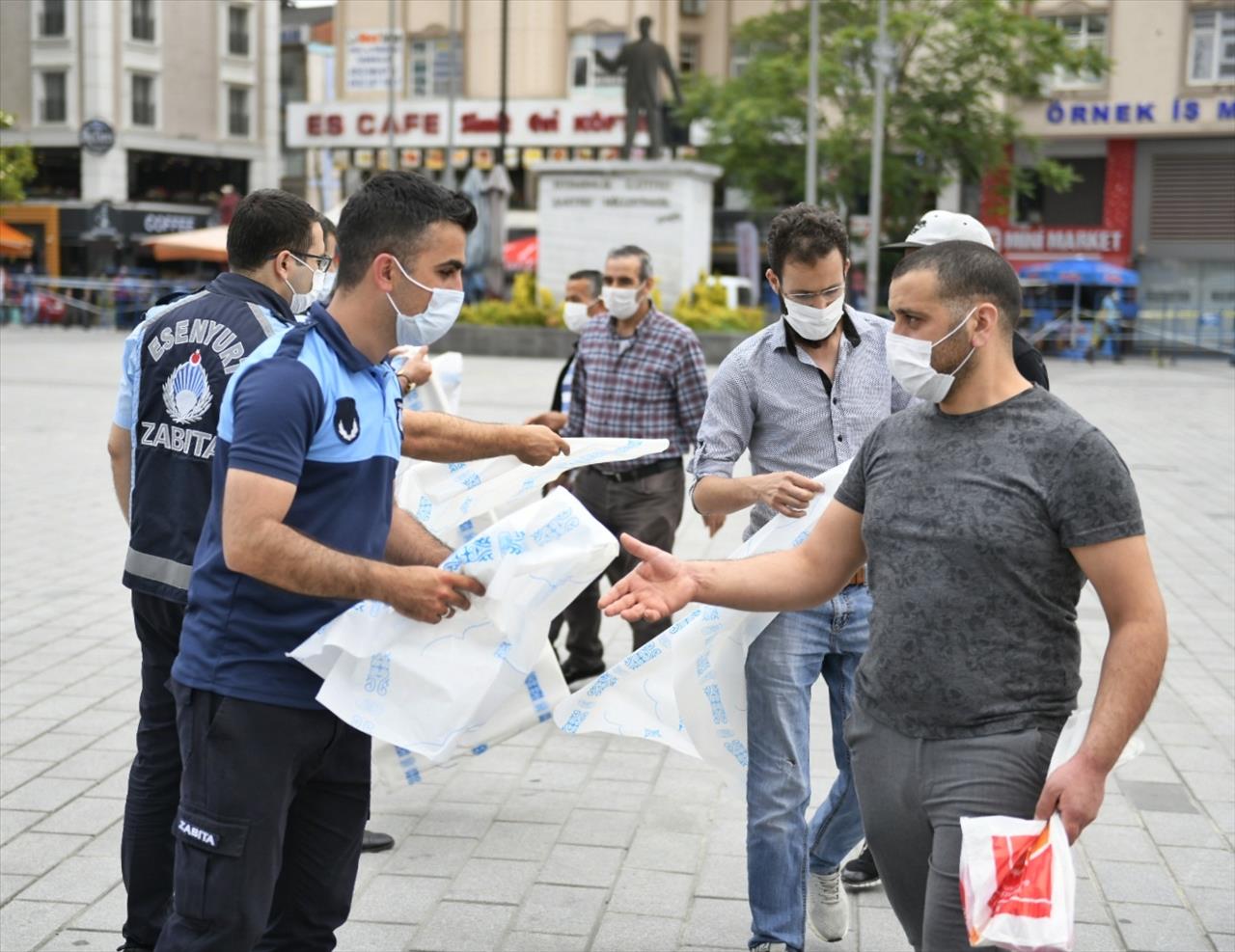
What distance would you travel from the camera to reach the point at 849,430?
407cm

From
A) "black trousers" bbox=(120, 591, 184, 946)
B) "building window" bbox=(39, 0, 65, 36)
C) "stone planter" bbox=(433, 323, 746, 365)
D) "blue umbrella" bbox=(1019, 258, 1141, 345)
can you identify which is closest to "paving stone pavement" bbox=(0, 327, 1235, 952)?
"black trousers" bbox=(120, 591, 184, 946)

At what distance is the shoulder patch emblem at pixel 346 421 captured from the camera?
2846 millimetres

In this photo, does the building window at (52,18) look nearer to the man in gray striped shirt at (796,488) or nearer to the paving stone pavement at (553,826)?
the paving stone pavement at (553,826)

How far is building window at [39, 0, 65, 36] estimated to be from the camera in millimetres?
27172

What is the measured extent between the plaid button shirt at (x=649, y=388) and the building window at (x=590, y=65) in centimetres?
4041

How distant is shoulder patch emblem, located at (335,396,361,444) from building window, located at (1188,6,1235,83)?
39585 millimetres

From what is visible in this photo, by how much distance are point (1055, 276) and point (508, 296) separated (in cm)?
1254

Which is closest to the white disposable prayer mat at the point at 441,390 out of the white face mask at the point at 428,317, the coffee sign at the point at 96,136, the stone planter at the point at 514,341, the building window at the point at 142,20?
the white face mask at the point at 428,317

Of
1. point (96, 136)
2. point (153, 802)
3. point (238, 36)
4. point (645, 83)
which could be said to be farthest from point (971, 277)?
point (238, 36)

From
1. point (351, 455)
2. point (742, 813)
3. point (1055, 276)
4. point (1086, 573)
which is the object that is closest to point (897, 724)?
point (1086, 573)

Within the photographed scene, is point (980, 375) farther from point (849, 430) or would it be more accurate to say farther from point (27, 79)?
point (27, 79)

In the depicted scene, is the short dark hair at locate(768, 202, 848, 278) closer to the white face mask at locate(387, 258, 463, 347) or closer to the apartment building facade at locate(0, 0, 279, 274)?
the white face mask at locate(387, 258, 463, 347)

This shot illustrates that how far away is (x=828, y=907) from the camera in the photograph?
4168mm

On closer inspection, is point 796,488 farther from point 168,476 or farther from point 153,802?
point 153,802
